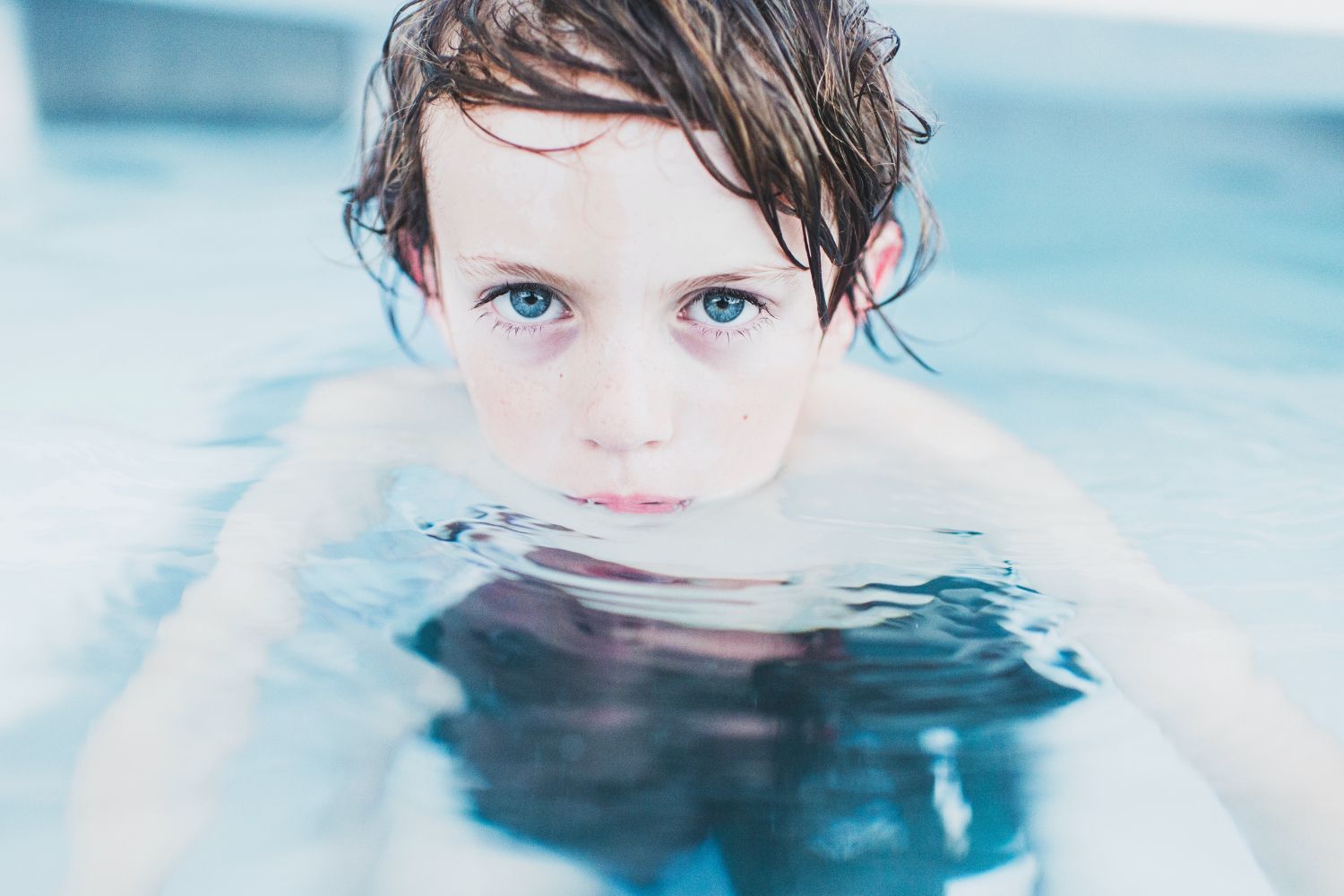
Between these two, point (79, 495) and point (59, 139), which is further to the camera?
point (59, 139)

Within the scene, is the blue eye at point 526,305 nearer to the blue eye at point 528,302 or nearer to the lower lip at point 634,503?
the blue eye at point 528,302

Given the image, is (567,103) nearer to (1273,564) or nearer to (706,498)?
(706,498)

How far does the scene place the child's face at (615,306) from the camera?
81 cm

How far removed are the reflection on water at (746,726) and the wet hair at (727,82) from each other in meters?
0.28

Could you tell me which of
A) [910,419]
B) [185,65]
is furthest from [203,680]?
[185,65]

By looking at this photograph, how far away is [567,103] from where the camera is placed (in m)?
0.80

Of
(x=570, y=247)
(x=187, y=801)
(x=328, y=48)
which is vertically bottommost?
(x=187, y=801)

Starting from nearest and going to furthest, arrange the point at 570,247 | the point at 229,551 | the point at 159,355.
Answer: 1. the point at 570,247
2. the point at 229,551
3. the point at 159,355

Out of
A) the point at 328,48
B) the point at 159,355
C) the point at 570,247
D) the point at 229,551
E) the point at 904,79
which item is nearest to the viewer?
the point at 570,247

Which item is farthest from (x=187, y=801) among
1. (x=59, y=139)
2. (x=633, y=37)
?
(x=59, y=139)

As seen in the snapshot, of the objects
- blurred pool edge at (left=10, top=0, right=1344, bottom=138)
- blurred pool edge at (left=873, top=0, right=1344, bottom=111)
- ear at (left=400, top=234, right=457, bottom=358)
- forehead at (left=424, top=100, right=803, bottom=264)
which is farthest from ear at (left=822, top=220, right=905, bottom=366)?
blurred pool edge at (left=873, top=0, right=1344, bottom=111)

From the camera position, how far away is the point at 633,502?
956mm

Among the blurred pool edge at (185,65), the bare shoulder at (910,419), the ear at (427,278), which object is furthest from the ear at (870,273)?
the blurred pool edge at (185,65)

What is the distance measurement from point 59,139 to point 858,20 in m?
2.37
